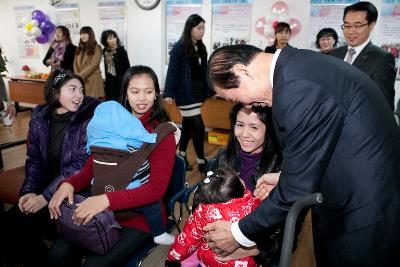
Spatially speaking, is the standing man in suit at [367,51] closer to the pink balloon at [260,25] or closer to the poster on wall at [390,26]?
the poster on wall at [390,26]

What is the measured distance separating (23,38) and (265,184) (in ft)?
21.9

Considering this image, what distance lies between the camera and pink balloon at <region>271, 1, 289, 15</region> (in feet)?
13.8

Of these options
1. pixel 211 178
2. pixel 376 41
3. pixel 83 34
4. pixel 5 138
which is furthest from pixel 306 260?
pixel 5 138

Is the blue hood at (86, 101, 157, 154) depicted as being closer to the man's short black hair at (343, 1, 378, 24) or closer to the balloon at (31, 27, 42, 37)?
the man's short black hair at (343, 1, 378, 24)

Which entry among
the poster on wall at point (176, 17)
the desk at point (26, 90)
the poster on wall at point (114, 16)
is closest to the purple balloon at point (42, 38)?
the desk at point (26, 90)

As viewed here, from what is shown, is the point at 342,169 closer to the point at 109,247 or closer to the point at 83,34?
the point at 109,247

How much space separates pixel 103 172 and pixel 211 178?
0.50m

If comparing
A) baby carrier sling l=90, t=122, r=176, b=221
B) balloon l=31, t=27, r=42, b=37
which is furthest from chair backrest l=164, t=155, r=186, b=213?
balloon l=31, t=27, r=42, b=37

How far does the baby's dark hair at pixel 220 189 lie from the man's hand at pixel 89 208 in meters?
0.41

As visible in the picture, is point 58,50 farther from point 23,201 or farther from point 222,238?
point 222,238

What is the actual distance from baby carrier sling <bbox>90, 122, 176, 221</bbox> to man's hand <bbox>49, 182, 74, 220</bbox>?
120mm

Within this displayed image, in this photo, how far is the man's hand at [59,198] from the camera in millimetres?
1429

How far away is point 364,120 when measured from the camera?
2.98 ft

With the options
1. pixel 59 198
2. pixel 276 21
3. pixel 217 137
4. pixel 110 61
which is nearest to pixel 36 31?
pixel 110 61
